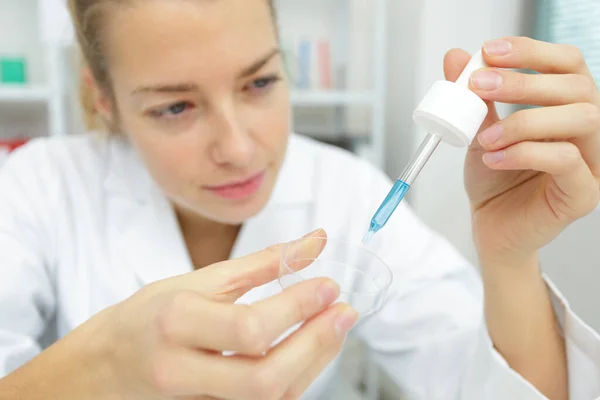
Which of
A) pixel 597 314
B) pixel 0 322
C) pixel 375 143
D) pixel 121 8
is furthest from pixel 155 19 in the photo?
pixel 375 143

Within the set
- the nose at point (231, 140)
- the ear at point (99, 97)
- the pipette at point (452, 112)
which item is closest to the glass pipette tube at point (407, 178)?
the pipette at point (452, 112)

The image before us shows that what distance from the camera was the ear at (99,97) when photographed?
767mm

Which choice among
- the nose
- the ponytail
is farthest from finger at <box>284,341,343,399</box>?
the ponytail

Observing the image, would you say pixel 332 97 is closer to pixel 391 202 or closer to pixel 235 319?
pixel 391 202

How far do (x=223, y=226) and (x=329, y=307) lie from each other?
56cm

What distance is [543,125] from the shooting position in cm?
40

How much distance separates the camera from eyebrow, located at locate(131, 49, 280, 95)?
1.95 ft

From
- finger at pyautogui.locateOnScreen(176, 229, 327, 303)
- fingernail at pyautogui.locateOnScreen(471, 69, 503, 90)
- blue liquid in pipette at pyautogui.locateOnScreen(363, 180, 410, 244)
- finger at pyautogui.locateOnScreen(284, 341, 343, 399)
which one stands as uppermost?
fingernail at pyautogui.locateOnScreen(471, 69, 503, 90)

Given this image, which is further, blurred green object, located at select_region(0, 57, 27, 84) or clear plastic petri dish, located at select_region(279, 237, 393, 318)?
blurred green object, located at select_region(0, 57, 27, 84)

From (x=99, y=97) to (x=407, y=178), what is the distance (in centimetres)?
58

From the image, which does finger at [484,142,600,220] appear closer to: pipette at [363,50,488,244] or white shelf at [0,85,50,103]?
pipette at [363,50,488,244]

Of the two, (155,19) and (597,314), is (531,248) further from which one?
(155,19)

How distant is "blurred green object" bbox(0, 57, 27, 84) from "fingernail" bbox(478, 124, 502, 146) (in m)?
1.35

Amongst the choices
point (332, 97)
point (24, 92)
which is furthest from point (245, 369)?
point (24, 92)
